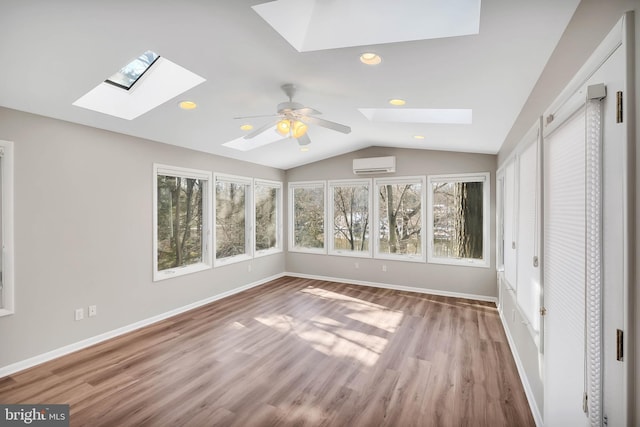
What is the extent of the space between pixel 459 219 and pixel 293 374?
4.02 metres

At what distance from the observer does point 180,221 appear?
4.67 metres

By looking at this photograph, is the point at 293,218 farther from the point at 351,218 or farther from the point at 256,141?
the point at 256,141

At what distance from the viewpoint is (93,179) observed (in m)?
3.43

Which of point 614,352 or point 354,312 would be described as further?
point 354,312

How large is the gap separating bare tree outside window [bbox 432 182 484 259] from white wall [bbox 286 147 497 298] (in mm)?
235

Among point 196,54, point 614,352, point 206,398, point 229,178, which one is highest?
point 196,54

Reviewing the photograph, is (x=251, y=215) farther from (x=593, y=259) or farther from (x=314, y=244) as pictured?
(x=593, y=259)

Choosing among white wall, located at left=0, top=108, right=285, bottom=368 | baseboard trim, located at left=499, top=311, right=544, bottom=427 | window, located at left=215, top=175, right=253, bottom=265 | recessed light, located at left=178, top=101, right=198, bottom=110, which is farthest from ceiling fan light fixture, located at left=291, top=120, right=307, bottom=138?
baseboard trim, located at left=499, top=311, right=544, bottom=427

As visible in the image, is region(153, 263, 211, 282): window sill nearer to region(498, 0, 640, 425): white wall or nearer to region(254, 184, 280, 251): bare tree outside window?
region(254, 184, 280, 251): bare tree outside window

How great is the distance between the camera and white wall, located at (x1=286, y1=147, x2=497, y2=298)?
5.10 meters

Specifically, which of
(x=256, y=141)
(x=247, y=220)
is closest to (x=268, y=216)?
(x=247, y=220)

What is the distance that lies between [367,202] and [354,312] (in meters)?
2.44

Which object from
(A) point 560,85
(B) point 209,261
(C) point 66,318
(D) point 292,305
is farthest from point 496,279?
(C) point 66,318

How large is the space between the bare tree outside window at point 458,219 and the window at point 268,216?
332cm
